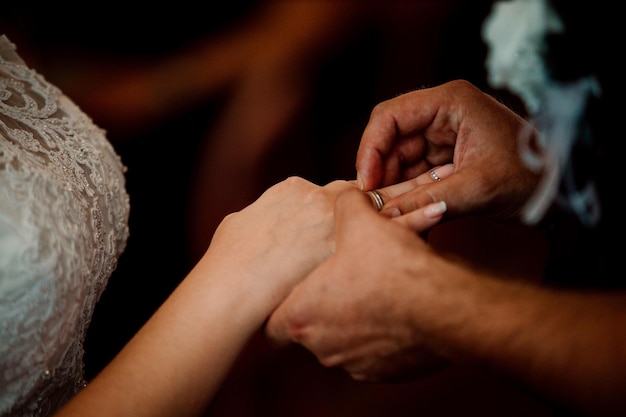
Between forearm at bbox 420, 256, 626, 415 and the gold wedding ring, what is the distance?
0.63 feet

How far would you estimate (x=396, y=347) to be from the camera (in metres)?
0.59

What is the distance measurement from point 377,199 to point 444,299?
8.8 inches

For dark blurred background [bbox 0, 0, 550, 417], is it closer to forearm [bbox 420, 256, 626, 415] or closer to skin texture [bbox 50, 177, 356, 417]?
skin texture [bbox 50, 177, 356, 417]

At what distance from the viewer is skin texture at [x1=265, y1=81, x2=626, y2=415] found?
1.60 ft

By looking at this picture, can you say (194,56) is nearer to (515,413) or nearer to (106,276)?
(106,276)

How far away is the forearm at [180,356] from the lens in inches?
23.4

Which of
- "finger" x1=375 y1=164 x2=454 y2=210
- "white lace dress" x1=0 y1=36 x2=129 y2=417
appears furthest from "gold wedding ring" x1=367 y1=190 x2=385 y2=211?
"white lace dress" x1=0 y1=36 x2=129 y2=417

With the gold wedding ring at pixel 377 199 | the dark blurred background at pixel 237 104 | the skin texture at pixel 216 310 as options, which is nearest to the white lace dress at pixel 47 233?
the skin texture at pixel 216 310

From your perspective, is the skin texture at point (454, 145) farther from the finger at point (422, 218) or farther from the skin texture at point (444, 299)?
the finger at point (422, 218)

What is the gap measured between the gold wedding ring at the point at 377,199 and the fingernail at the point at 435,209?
0.29ft

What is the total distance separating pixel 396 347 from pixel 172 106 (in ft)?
2.27

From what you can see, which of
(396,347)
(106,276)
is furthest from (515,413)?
(106,276)

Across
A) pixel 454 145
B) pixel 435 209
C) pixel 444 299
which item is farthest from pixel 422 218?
pixel 454 145

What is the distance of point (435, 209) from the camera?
25.6 inches
